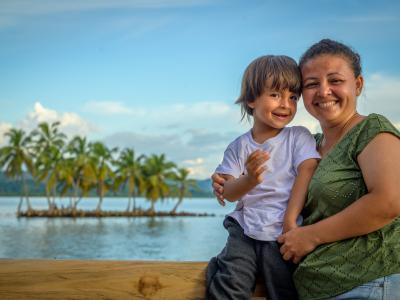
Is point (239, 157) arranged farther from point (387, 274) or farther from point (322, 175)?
point (387, 274)

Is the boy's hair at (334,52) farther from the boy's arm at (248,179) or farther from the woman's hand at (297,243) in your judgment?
the woman's hand at (297,243)

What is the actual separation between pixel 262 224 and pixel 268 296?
0.25 metres

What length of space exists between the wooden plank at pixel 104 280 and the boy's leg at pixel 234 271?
0.17 feet

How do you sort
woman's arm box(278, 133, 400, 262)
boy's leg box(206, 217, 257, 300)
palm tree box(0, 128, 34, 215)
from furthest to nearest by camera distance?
1. palm tree box(0, 128, 34, 215)
2. boy's leg box(206, 217, 257, 300)
3. woman's arm box(278, 133, 400, 262)

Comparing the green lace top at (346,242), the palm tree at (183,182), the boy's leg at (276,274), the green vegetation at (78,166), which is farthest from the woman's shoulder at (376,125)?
the palm tree at (183,182)

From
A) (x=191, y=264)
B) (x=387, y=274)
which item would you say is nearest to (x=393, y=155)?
(x=387, y=274)

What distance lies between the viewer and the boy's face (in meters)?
2.02

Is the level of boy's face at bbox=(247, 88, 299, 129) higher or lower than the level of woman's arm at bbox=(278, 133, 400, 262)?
higher

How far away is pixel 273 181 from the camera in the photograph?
6.51ft

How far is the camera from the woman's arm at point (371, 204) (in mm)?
1648

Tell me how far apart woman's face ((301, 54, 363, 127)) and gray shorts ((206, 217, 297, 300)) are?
1.68 feet

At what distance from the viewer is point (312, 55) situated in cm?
200

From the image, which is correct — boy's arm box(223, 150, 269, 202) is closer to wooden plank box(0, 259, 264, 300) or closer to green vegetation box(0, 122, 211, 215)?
wooden plank box(0, 259, 264, 300)

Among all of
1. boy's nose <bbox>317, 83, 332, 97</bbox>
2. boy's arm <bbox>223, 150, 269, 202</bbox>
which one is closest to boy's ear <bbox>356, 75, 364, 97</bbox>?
boy's nose <bbox>317, 83, 332, 97</bbox>
